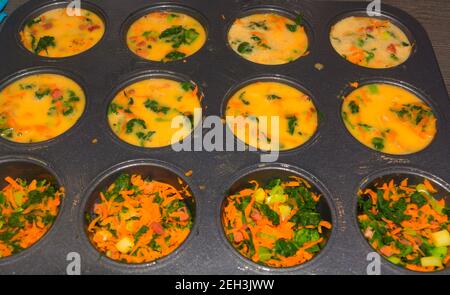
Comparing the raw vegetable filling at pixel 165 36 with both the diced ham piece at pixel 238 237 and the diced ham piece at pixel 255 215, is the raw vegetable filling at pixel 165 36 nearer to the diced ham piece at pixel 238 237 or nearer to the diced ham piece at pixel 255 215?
the diced ham piece at pixel 255 215

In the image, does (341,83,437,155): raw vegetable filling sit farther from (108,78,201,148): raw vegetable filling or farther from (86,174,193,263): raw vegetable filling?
(86,174,193,263): raw vegetable filling

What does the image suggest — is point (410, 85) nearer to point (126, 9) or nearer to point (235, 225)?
point (235, 225)

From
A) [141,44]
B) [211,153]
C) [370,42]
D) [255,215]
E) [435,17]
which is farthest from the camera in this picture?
[435,17]

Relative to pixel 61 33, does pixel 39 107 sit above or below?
below

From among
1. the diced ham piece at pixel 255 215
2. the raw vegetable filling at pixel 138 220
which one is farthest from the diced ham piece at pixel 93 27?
the diced ham piece at pixel 255 215

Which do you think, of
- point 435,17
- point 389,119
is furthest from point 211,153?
point 435,17

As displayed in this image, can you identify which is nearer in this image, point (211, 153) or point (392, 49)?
point (211, 153)

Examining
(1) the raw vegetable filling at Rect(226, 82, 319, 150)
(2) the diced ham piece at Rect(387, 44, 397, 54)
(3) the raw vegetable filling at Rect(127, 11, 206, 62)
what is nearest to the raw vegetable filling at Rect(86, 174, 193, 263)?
(1) the raw vegetable filling at Rect(226, 82, 319, 150)

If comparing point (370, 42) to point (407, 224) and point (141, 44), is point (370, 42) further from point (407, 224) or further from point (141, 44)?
point (141, 44)

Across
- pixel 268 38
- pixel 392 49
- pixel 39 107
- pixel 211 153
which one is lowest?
pixel 211 153
